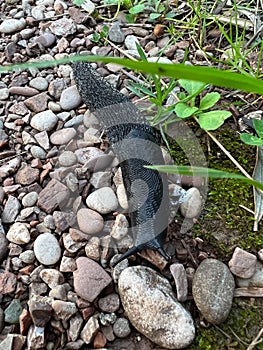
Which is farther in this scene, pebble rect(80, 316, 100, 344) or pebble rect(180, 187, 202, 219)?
pebble rect(180, 187, 202, 219)

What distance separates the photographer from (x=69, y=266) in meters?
1.59

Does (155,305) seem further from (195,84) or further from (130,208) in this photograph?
(195,84)

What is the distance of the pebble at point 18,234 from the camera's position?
5.45 feet

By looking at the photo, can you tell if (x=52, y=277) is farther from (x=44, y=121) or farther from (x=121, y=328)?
(x=44, y=121)

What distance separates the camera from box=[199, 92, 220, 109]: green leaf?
6.18ft

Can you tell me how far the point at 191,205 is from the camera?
5.59 feet

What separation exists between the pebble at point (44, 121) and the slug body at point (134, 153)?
0.14m

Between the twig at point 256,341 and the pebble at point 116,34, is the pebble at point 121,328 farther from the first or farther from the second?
the pebble at point 116,34

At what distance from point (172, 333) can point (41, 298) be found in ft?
1.27

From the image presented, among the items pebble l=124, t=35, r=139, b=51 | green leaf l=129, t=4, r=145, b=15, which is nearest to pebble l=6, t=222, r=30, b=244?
pebble l=124, t=35, r=139, b=51

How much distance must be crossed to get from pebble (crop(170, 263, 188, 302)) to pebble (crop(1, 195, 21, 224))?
1.83ft

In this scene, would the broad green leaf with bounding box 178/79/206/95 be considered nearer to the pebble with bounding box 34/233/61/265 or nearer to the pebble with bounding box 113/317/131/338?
the pebble with bounding box 34/233/61/265

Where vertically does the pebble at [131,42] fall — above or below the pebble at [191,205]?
above

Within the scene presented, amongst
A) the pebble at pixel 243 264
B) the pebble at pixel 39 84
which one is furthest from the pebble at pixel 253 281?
the pebble at pixel 39 84
